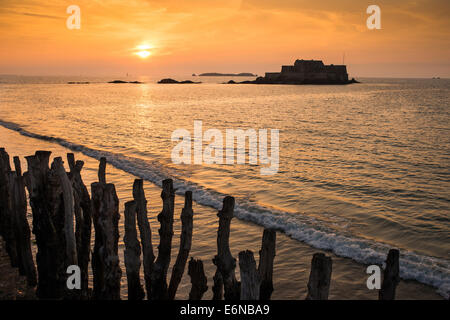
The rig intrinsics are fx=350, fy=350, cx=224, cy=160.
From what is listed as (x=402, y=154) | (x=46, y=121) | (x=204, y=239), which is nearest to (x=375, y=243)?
(x=204, y=239)

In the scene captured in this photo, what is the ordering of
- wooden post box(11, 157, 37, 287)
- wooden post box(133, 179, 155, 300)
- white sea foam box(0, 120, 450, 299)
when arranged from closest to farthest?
wooden post box(133, 179, 155, 300), wooden post box(11, 157, 37, 287), white sea foam box(0, 120, 450, 299)

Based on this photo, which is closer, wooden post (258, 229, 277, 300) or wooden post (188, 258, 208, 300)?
wooden post (258, 229, 277, 300)

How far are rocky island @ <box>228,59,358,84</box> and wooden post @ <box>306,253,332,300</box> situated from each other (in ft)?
604

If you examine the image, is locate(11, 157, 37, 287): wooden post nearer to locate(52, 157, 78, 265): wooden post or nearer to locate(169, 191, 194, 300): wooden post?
locate(52, 157, 78, 265): wooden post

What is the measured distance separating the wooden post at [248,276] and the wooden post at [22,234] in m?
4.12

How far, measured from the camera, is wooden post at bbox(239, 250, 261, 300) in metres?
4.38

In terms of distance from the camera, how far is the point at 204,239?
29.5ft

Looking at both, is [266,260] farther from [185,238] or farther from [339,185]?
[339,185]

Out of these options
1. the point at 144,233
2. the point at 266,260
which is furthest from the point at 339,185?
the point at 144,233

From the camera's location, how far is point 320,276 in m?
3.92

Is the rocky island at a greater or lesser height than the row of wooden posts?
greater

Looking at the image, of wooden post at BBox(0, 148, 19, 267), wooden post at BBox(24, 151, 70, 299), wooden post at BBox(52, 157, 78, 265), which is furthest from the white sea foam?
wooden post at BBox(0, 148, 19, 267)

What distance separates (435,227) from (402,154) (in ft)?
39.5

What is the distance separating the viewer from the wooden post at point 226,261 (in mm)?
5070
